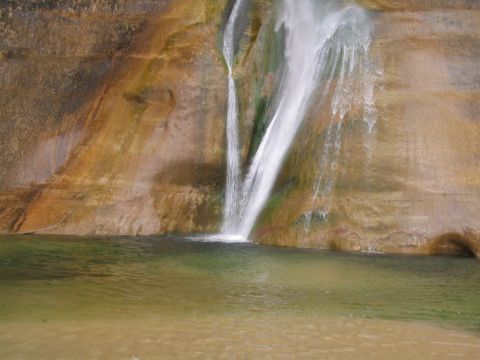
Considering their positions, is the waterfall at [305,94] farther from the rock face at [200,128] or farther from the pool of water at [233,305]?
the pool of water at [233,305]

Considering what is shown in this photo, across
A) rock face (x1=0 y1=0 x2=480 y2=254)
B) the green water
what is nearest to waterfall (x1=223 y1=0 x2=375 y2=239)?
rock face (x1=0 y1=0 x2=480 y2=254)

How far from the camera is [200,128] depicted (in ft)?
52.1

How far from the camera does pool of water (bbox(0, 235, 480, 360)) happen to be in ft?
17.4

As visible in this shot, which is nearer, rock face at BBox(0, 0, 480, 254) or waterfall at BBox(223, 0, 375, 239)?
rock face at BBox(0, 0, 480, 254)

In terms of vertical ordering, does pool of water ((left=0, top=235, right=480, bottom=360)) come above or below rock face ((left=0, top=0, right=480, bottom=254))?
below

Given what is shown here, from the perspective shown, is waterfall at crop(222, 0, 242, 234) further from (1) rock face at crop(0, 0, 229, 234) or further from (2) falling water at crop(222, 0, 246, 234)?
(1) rock face at crop(0, 0, 229, 234)

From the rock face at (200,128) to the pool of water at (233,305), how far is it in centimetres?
166

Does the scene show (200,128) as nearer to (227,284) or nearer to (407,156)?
(407,156)

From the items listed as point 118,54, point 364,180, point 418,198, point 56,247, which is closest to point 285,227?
point 364,180

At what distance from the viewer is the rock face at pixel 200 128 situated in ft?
41.5

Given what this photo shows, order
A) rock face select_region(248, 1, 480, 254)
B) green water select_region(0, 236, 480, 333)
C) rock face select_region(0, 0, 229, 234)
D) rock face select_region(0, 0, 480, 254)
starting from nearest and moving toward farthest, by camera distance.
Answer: green water select_region(0, 236, 480, 333) → rock face select_region(248, 1, 480, 254) → rock face select_region(0, 0, 480, 254) → rock face select_region(0, 0, 229, 234)

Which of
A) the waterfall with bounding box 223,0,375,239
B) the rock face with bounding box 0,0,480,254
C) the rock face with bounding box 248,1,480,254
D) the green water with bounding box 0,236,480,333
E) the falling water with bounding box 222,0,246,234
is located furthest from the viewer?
the falling water with bounding box 222,0,246,234

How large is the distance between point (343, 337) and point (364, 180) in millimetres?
7525

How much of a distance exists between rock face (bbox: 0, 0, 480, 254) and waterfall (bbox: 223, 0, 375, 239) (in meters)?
0.26
